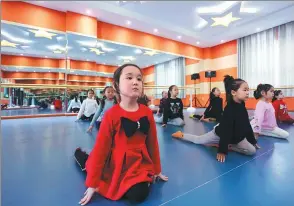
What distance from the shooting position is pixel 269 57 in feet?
21.7

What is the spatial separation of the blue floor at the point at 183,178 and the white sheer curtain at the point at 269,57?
5663mm

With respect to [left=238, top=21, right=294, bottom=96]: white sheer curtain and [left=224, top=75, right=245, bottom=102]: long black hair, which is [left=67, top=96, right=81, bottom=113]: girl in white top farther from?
[left=238, top=21, right=294, bottom=96]: white sheer curtain

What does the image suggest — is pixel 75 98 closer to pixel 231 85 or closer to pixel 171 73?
pixel 231 85

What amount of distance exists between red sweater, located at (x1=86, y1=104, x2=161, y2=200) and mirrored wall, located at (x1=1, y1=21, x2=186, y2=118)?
467cm

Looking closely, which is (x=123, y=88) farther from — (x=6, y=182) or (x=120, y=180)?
(x=6, y=182)

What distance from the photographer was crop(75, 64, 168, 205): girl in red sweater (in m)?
0.90

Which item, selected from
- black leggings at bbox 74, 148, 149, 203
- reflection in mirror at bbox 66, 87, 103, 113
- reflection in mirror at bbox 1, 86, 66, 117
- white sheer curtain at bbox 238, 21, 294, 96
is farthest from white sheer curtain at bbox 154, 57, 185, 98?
black leggings at bbox 74, 148, 149, 203

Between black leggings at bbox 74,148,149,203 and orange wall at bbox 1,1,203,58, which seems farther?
orange wall at bbox 1,1,203,58

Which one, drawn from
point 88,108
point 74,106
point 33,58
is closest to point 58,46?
point 33,58

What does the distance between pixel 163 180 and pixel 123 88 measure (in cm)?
61

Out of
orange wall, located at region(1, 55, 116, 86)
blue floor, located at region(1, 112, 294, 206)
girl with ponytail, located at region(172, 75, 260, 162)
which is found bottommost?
blue floor, located at region(1, 112, 294, 206)

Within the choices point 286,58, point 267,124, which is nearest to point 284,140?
point 267,124

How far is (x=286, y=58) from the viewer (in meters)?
6.16

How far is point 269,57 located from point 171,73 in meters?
4.46
